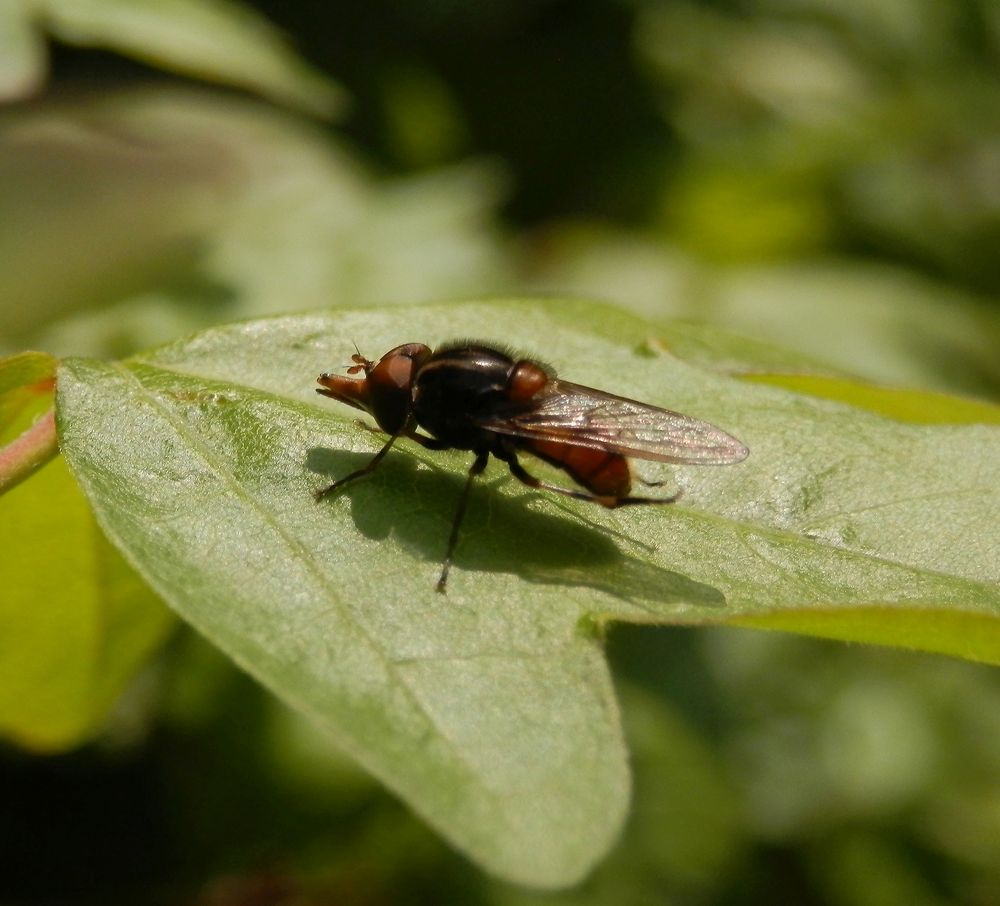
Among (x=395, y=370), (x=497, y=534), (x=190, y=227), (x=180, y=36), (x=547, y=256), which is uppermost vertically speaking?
(x=180, y=36)

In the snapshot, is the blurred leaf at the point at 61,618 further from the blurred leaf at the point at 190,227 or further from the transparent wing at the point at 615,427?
the blurred leaf at the point at 190,227

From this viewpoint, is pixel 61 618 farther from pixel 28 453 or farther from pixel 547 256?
pixel 547 256

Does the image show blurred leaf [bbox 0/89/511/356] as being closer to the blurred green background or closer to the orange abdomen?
the blurred green background

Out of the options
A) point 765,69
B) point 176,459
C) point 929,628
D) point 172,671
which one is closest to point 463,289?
point 172,671

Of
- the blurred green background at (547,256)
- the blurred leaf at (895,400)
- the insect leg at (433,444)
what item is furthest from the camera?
the blurred green background at (547,256)

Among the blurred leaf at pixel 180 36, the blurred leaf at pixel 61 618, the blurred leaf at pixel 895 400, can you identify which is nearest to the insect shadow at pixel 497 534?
the blurred leaf at pixel 895 400

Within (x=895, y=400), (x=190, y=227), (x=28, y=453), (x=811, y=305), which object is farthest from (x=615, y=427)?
(x=811, y=305)
